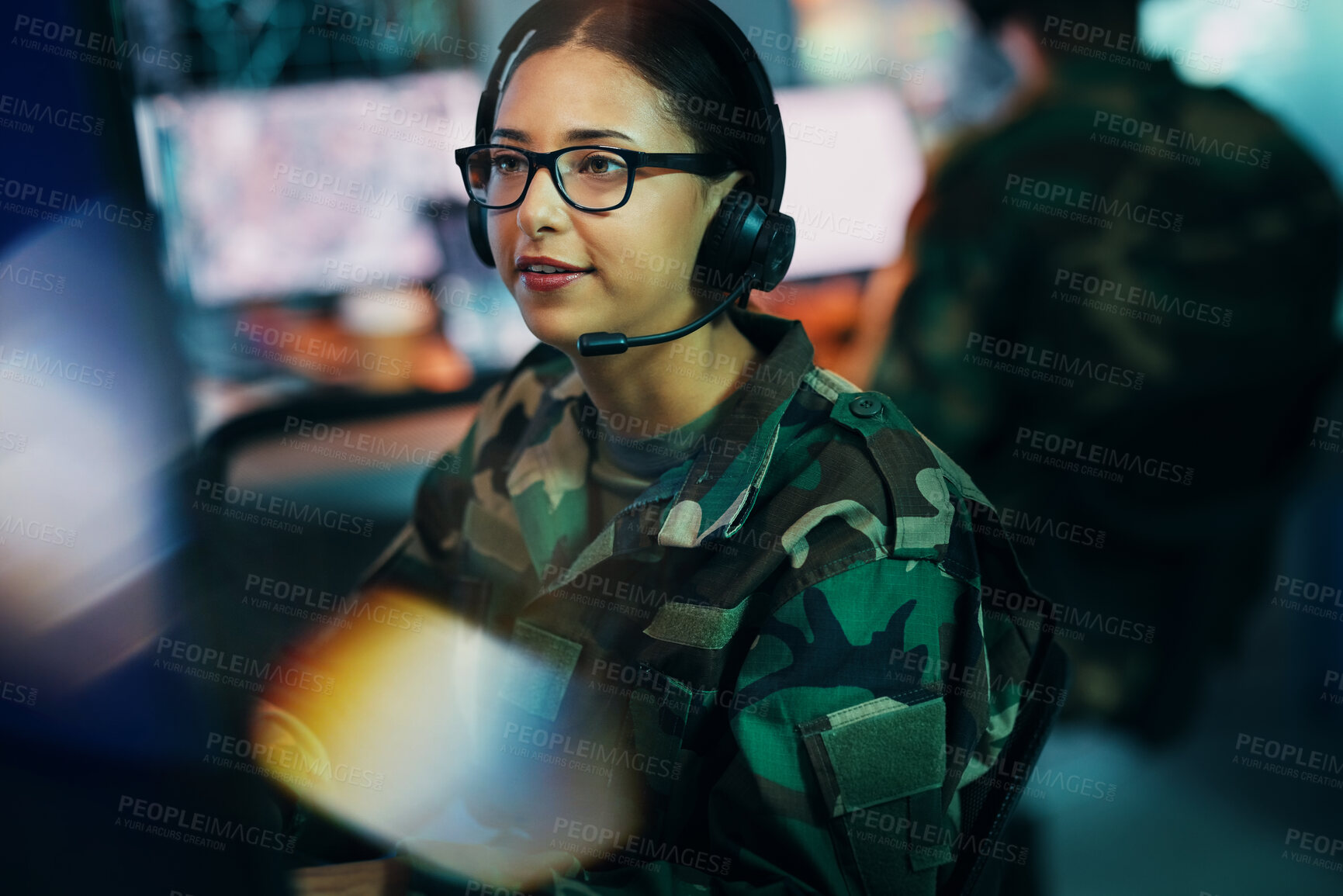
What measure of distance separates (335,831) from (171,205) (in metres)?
1.69

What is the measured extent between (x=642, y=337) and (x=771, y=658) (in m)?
0.34

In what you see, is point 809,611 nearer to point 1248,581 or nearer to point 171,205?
point 1248,581

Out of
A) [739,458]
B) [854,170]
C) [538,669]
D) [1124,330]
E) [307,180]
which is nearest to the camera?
[739,458]

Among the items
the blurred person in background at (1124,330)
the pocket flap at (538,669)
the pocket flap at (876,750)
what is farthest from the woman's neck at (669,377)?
the blurred person in background at (1124,330)

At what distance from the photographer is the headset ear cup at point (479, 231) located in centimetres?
108

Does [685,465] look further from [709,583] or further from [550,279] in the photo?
[550,279]

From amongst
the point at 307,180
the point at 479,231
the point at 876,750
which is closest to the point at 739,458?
the point at 876,750

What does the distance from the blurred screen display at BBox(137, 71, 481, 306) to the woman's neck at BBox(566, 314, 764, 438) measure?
1329mm

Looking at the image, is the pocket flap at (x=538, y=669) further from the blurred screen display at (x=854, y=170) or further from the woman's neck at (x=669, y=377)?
the blurred screen display at (x=854, y=170)

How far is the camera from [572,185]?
885 mm

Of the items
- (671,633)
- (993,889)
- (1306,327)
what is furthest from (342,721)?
(1306,327)

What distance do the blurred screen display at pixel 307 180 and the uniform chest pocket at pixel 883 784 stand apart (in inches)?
68.8

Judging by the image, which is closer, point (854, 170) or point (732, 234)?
point (732, 234)

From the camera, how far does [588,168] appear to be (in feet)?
2.90
